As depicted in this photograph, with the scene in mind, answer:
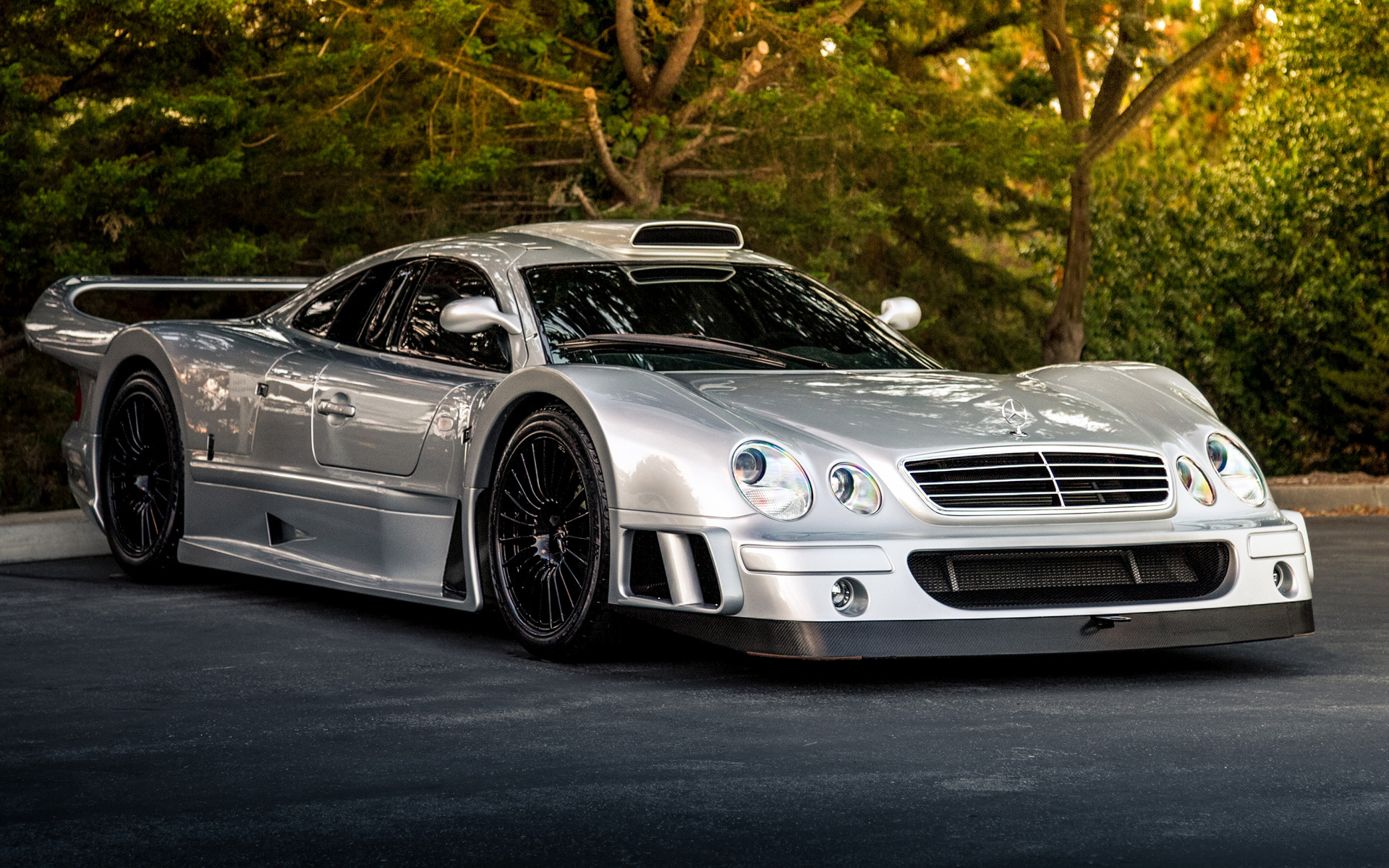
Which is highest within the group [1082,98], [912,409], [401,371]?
[1082,98]

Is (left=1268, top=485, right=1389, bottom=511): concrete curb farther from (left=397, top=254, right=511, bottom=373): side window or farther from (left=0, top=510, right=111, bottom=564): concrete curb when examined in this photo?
(left=0, top=510, right=111, bottom=564): concrete curb

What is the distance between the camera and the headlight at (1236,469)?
6004 mm

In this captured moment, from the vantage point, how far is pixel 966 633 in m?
5.36

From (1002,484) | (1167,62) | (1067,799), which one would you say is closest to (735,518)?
(1002,484)

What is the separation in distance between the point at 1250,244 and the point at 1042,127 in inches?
81.2

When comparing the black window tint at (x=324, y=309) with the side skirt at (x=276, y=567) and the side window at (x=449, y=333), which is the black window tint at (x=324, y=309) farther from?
the side skirt at (x=276, y=567)

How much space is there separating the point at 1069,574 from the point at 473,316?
2230 millimetres

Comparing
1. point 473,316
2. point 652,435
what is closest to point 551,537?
point 652,435

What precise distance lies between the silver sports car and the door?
0.01 m

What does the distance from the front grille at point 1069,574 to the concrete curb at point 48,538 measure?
5353mm

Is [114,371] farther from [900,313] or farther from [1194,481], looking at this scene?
[1194,481]

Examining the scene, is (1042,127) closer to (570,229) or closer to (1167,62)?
→ (1167,62)

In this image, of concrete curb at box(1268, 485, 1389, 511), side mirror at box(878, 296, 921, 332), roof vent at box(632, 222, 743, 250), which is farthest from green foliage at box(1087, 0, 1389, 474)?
roof vent at box(632, 222, 743, 250)

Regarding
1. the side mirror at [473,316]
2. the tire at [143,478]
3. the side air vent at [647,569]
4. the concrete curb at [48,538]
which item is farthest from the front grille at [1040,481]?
the concrete curb at [48,538]
